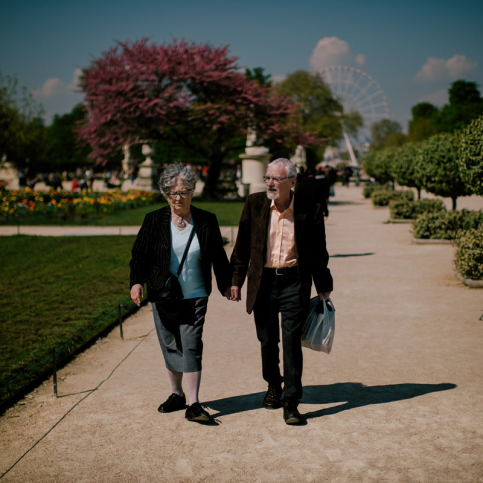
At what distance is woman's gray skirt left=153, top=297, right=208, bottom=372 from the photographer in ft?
13.4

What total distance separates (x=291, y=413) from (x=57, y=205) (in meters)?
18.1

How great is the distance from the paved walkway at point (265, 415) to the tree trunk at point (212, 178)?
23.6 metres

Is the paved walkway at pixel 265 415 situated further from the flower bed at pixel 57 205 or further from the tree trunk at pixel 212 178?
the tree trunk at pixel 212 178

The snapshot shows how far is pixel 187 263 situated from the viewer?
411 centimetres

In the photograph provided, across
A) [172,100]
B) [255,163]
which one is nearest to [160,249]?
[172,100]

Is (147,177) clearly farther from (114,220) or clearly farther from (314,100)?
(314,100)

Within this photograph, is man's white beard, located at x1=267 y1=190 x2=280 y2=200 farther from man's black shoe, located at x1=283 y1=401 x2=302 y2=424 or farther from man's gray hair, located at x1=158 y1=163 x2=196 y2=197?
man's black shoe, located at x1=283 y1=401 x2=302 y2=424

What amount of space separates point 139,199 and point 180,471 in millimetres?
21631

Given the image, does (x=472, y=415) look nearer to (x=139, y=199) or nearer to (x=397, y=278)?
(x=397, y=278)

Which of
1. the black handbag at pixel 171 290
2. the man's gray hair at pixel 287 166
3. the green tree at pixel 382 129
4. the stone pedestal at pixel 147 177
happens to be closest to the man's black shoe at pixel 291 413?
the black handbag at pixel 171 290

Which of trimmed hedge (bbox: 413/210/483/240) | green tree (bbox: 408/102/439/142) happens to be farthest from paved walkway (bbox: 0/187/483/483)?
green tree (bbox: 408/102/439/142)

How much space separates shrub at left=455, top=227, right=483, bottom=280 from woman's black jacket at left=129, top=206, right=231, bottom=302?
5.40 metres

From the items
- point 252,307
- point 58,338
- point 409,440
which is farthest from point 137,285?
point 58,338

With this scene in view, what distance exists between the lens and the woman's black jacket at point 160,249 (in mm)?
4074
